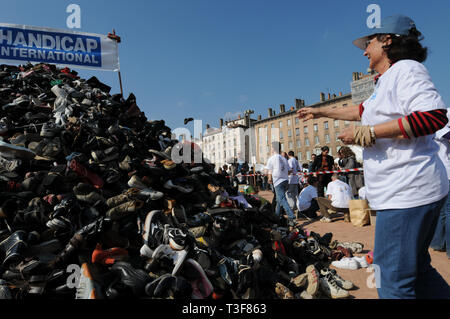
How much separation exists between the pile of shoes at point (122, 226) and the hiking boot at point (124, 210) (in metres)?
0.01

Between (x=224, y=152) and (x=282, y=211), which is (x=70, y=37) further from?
(x=224, y=152)

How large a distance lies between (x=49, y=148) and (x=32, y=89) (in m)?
2.73

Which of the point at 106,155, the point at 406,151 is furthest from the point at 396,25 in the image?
the point at 106,155

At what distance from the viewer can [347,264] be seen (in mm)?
3617

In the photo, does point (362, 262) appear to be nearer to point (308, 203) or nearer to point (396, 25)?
point (396, 25)

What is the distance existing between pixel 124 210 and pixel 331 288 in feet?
7.99

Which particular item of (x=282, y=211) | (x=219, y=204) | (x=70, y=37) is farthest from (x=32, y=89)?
(x=282, y=211)

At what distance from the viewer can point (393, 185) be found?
4.82ft

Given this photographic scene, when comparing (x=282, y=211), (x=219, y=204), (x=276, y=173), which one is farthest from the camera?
(x=282, y=211)

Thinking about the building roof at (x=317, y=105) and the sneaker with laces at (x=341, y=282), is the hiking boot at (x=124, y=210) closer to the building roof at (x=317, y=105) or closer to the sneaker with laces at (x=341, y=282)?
the sneaker with laces at (x=341, y=282)

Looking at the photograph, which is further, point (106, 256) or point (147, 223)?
point (147, 223)

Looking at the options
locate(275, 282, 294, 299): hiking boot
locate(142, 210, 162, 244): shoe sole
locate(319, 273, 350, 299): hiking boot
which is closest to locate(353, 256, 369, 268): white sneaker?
locate(319, 273, 350, 299): hiking boot

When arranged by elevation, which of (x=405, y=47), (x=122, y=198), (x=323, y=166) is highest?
(x=405, y=47)

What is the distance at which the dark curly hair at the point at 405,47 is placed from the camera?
1560mm
